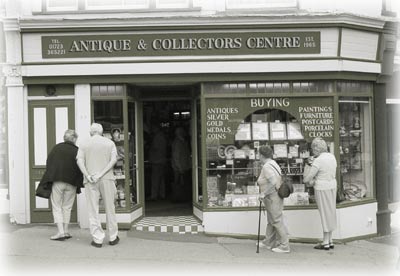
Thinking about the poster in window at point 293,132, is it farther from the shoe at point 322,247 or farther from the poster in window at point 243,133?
the shoe at point 322,247

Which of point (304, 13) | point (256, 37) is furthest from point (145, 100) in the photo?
point (304, 13)

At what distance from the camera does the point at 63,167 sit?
9.62 m

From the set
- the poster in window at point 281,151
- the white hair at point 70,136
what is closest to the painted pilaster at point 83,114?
the white hair at point 70,136

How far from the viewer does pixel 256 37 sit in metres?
10.7

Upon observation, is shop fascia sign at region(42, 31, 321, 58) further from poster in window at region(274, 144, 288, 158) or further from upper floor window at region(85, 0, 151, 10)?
poster in window at region(274, 144, 288, 158)

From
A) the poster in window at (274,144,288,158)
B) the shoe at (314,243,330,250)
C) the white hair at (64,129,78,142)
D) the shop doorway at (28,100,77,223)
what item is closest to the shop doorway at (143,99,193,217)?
the shop doorway at (28,100,77,223)

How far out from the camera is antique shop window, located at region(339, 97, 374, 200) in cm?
1132

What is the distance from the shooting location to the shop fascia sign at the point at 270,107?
10.8 m

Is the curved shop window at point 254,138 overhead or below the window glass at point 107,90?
below

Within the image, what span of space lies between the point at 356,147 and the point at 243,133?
2.31 m

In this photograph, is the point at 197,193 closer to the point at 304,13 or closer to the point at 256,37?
the point at 256,37

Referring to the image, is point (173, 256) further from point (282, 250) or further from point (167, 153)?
point (167, 153)

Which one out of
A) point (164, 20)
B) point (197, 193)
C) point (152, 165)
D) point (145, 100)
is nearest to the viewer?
point (164, 20)

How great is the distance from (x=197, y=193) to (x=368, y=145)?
3.45 meters
